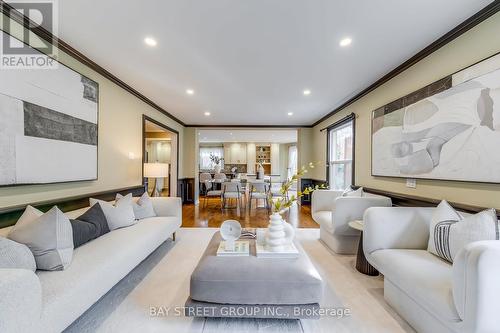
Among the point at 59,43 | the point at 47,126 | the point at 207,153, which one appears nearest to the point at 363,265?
the point at 47,126

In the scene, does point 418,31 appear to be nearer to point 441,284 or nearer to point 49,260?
point 441,284

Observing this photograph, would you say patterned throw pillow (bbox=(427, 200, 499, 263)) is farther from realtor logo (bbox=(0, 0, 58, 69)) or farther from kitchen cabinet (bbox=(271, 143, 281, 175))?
kitchen cabinet (bbox=(271, 143, 281, 175))

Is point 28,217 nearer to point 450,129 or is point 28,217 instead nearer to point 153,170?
point 153,170

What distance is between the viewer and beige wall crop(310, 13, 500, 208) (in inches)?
70.0

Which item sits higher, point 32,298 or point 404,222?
point 404,222

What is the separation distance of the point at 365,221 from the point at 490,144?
1135mm

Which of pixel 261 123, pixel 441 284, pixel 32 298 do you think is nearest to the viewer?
pixel 32 298

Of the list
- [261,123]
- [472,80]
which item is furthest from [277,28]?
[261,123]

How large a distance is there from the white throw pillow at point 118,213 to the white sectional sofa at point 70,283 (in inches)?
3.6

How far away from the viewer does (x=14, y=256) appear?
4.25 ft

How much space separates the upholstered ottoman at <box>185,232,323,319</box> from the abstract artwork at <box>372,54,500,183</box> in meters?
1.70

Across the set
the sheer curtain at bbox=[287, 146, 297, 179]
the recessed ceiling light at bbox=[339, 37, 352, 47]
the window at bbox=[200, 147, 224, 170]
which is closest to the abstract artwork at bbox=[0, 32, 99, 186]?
the recessed ceiling light at bbox=[339, 37, 352, 47]

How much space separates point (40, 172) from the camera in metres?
2.10

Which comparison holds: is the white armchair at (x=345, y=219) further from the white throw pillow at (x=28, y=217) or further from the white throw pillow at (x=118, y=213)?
the white throw pillow at (x=28, y=217)
